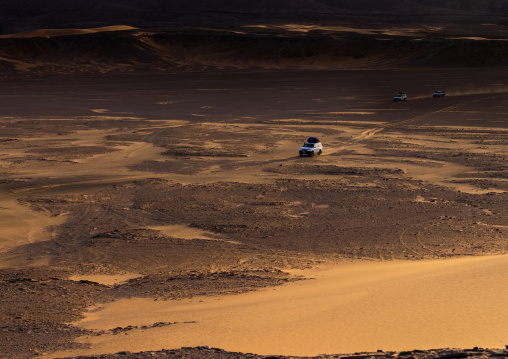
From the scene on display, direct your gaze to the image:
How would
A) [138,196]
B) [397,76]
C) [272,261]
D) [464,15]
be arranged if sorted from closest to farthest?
A: [272,261] → [138,196] → [397,76] → [464,15]

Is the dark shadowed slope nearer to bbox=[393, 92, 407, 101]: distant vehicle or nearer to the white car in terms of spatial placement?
bbox=[393, 92, 407, 101]: distant vehicle

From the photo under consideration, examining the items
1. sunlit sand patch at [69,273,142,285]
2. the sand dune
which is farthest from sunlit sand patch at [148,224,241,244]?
the sand dune

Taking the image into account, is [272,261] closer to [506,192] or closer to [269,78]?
[506,192]

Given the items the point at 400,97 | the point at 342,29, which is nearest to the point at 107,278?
the point at 400,97

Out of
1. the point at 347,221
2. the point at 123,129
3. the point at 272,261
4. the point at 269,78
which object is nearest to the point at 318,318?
the point at 272,261

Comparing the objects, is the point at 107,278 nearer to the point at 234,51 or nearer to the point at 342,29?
the point at 234,51
